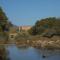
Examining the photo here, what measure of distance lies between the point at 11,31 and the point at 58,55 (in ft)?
2.76

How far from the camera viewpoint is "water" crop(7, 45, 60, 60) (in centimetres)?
302

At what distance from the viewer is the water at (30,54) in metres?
3.02

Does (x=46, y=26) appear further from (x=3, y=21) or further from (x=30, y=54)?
(x=3, y=21)

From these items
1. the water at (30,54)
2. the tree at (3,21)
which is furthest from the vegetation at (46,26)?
the tree at (3,21)

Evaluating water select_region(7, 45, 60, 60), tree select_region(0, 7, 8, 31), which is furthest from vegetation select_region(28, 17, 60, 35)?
tree select_region(0, 7, 8, 31)

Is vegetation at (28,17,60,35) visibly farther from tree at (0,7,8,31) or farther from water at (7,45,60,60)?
tree at (0,7,8,31)

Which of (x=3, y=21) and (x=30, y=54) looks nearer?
(x=30, y=54)

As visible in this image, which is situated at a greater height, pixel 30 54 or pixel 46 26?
pixel 46 26

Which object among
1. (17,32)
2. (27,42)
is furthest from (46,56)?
(17,32)

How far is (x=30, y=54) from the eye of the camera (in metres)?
3.05

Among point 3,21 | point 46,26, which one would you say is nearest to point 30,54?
point 46,26

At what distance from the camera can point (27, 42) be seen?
10.3ft

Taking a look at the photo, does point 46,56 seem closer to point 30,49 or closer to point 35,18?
point 30,49

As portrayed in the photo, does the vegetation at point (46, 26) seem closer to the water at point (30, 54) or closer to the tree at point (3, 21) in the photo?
the water at point (30, 54)
